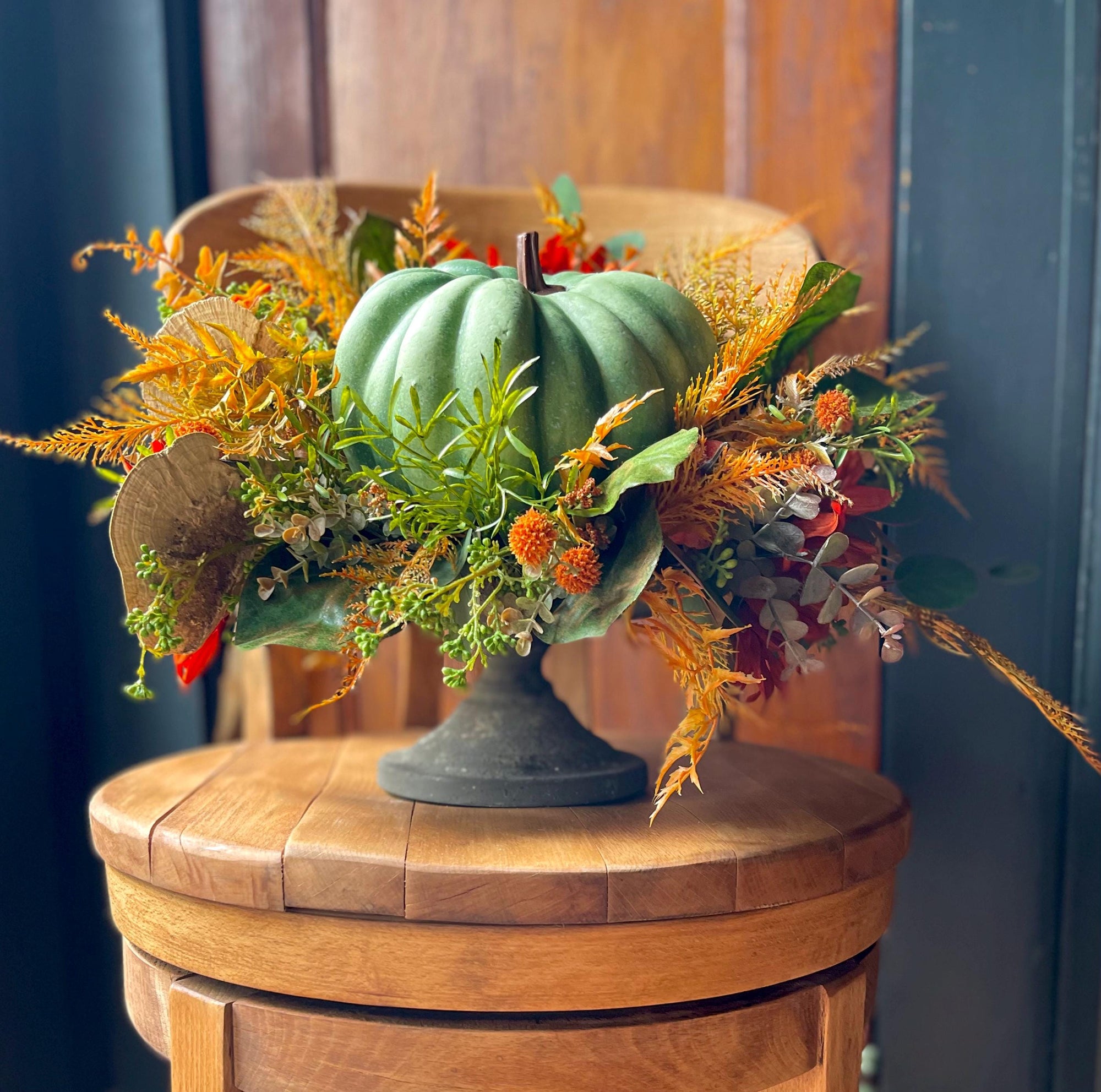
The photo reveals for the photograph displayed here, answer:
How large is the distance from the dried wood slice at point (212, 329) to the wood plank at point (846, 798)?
1.27 feet

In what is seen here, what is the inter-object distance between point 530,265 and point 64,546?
0.69 meters

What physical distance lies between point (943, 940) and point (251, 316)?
0.80 metres

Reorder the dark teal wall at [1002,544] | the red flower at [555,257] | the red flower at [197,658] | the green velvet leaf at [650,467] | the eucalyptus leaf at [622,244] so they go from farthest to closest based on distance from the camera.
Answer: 1. the dark teal wall at [1002,544]
2. the eucalyptus leaf at [622,244]
3. the red flower at [555,257]
4. the red flower at [197,658]
5. the green velvet leaf at [650,467]

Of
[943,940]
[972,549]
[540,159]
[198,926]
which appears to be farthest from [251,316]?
[943,940]

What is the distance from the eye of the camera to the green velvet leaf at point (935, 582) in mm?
611

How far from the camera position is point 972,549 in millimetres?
924

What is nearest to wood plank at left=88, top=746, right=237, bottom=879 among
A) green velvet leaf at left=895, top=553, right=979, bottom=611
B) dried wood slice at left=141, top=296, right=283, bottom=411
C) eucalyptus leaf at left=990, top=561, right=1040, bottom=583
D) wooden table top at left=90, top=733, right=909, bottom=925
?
wooden table top at left=90, top=733, right=909, bottom=925

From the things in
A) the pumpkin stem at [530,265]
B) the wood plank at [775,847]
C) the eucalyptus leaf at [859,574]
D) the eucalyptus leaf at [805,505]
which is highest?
the pumpkin stem at [530,265]

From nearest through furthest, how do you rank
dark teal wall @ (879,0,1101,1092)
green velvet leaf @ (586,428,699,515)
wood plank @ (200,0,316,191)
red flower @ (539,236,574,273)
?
green velvet leaf @ (586,428,699,515) → red flower @ (539,236,574,273) → dark teal wall @ (879,0,1101,1092) → wood plank @ (200,0,316,191)

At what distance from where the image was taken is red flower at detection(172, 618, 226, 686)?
21.7 inches

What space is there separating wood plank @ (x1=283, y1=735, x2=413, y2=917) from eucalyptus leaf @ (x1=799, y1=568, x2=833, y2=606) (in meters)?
0.23

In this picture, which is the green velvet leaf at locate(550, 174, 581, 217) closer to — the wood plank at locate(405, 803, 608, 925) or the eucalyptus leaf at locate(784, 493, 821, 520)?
the eucalyptus leaf at locate(784, 493, 821, 520)

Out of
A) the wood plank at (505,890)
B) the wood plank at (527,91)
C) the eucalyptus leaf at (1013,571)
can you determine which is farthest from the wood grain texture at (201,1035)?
the wood plank at (527,91)

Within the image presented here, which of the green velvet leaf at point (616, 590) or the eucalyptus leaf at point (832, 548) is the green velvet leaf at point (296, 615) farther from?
the eucalyptus leaf at point (832, 548)
